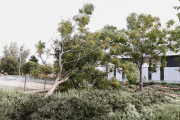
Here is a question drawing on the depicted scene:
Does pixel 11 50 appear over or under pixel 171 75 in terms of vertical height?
over

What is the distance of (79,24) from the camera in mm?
8727

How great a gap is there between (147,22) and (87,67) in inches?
220

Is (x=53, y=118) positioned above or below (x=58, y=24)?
below

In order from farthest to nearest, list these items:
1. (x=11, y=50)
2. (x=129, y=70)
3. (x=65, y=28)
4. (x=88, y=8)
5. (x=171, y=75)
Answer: (x=11, y=50)
(x=171, y=75)
(x=129, y=70)
(x=88, y=8)
(x=65, y=28)

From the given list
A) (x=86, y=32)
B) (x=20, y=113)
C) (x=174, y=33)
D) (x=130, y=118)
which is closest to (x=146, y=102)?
(x=130, y=118)

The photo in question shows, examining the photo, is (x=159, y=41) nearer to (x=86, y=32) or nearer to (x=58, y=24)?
(x=86, y=32)

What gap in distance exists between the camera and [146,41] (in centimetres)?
1054

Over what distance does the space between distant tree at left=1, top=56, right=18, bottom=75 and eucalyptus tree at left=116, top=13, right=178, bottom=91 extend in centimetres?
3088

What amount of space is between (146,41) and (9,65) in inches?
1293

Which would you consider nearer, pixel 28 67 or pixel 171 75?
pixel 171 75

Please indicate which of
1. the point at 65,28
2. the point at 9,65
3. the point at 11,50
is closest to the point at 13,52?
the point at 11,50

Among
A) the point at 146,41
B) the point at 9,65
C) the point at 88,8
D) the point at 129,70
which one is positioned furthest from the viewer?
the point at 9,65

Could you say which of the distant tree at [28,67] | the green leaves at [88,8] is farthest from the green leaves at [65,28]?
the distant tree at [28,67]

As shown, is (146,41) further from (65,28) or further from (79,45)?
(65,28)
